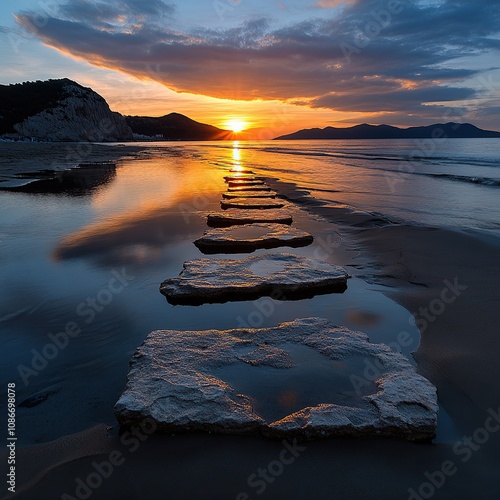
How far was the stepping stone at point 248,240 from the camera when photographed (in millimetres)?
6703

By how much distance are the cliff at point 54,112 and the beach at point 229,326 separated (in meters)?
84.8

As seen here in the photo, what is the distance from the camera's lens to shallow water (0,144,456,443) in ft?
9.52

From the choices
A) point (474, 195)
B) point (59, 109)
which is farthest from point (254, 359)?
point (59, 109)

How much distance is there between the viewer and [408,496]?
2.03 metres

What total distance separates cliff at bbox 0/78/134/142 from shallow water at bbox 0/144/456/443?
8344cm

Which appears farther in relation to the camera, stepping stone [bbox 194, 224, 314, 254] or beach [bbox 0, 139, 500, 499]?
stepping stone [bbox 194, 224, 314, 254]

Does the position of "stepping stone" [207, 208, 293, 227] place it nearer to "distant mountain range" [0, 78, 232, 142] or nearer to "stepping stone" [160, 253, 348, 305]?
"stepping stone" [160, 253, 348, 305]

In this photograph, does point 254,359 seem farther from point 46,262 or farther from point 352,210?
point 352,210

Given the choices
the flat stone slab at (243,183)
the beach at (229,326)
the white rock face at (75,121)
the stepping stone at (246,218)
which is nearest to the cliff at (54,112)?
the white rock face at (75,121)

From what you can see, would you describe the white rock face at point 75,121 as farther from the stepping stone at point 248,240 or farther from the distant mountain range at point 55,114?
the stepping stone at point 248,240

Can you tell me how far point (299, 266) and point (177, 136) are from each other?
198 meters

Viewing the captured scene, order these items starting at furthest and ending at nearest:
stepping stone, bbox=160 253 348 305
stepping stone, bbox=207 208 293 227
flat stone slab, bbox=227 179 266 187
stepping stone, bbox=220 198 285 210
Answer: flat stone slab, bbox=227 179 266 187 < stepping stone, bbox=220 198 285 210 < stepping stone, bbox=207 208 293 227 < stepping stone, bbox=160 253 348 305

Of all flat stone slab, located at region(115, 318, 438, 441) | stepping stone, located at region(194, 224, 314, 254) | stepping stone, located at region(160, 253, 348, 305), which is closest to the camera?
flat stone slab, located at region(115, 318, 438, 441)

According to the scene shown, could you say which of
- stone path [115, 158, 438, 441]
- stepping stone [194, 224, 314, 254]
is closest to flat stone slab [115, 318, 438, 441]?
stone path [115, 158, 438, 441]
